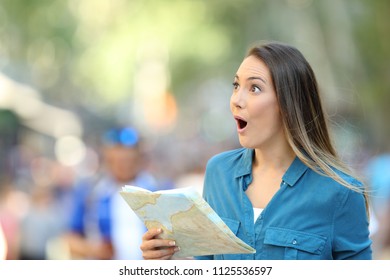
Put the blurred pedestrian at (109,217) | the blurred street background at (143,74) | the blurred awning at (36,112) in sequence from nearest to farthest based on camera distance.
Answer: the blurred pedestrian at (109,217), the blurred street background at (143,74), the blurred awning at (36,112)

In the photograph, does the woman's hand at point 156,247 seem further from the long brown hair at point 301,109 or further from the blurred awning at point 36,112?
the blurred awning at point 36,112

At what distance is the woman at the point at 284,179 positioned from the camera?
9.25ft

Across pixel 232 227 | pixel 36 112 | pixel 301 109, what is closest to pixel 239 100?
pixel 301 109

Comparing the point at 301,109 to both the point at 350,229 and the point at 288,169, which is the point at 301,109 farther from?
the point at 350,229

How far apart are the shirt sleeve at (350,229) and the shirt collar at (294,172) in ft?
0.57

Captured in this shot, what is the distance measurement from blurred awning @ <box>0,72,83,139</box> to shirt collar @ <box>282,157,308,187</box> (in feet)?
81.6

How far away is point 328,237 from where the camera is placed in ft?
9.22

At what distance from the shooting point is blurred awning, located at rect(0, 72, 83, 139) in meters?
29.0

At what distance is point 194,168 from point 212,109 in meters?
32.3

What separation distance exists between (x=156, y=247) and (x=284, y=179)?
0.51 meters

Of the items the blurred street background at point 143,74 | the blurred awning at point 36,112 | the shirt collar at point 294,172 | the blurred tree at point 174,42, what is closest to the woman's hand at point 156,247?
the shirt collar at point 294,172
